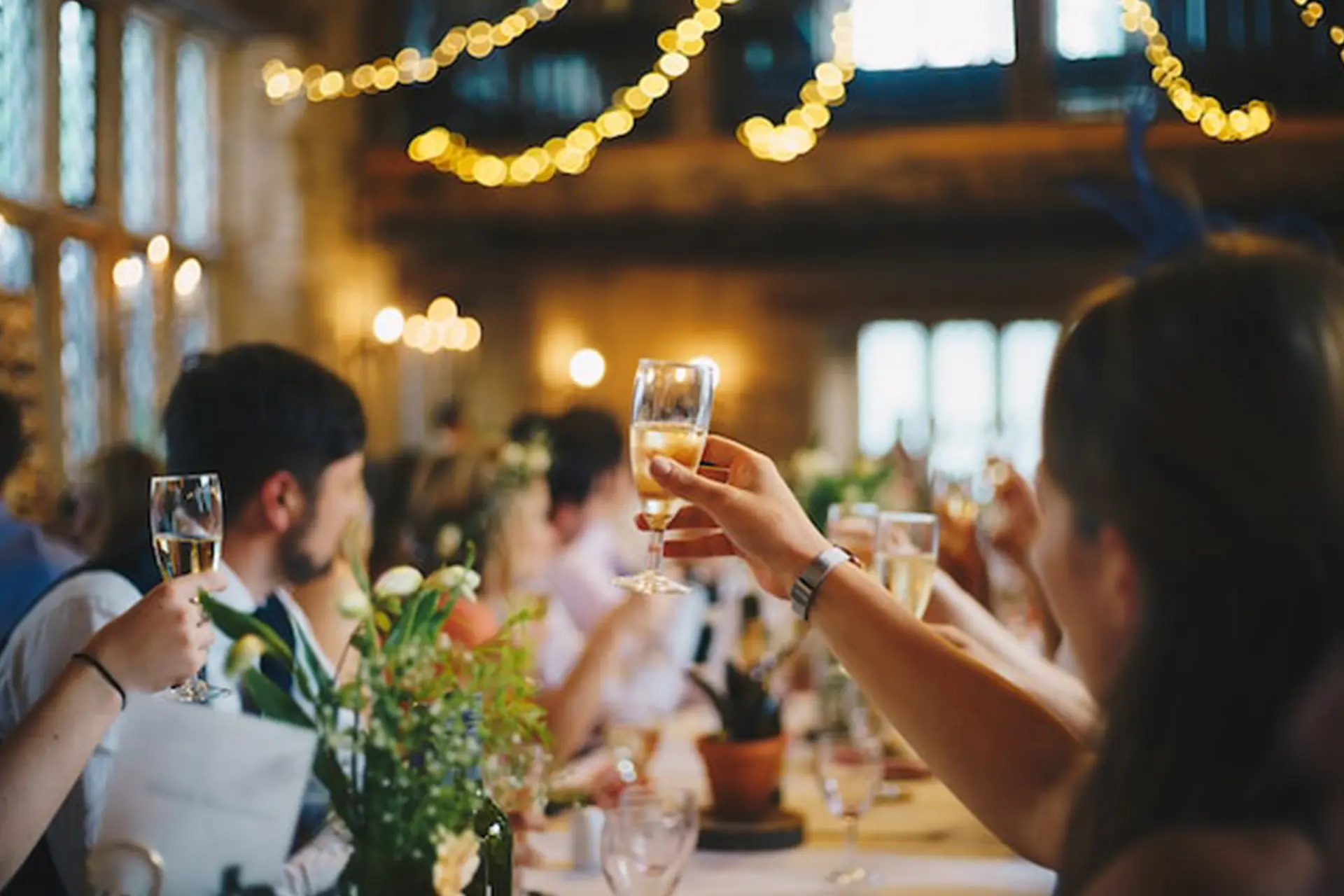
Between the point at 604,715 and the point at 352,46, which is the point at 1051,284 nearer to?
the point at 352,46

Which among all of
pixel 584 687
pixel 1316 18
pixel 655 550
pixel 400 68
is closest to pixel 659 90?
pixel 400 68

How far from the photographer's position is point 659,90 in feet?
20.7

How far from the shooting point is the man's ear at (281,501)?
2.19 meters

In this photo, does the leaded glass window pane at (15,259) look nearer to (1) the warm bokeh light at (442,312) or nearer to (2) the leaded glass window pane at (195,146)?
(2) the leaded glass window pane at (195,146)

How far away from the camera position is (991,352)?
10.9 m

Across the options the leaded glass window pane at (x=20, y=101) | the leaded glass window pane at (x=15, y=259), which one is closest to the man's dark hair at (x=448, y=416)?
the leaded glass window pane at (x=15, y=259)

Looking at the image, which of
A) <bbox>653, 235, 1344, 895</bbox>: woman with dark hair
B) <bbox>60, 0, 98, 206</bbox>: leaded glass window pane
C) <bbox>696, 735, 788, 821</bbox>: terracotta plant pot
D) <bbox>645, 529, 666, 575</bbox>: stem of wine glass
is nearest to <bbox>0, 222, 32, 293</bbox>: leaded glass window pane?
<bbox>60, 0, 98, 206</bbox>: leaded glass window pane

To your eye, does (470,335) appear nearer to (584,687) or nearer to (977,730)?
(584,687)

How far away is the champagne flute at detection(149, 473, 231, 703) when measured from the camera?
1719mm

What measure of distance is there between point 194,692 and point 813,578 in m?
0.72

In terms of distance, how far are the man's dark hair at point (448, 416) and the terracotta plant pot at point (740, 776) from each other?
6.41 metres

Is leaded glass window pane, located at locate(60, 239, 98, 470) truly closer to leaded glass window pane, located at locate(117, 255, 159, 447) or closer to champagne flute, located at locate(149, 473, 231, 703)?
leaded glass window pane, located at locate(117, 255, 159, 447)

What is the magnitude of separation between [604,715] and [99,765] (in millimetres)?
2209

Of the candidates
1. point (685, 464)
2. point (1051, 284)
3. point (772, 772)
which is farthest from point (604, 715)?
point (1051, 284)
